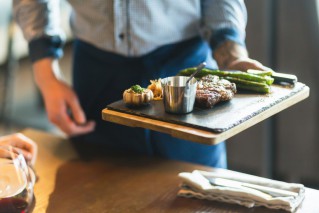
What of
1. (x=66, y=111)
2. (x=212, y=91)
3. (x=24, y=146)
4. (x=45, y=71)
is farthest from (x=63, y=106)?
(x=212, y=91)

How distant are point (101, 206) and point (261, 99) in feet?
1.42

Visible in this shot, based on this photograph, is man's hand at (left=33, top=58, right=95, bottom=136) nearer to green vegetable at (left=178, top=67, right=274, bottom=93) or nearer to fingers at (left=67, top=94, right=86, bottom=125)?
fingers at (left=67, top=94, right=86, bottom=125)

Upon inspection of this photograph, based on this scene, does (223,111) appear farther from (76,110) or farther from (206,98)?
(76,110)

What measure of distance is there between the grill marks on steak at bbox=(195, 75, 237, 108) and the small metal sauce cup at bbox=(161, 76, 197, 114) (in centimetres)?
2

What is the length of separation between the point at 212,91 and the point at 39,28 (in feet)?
2.57

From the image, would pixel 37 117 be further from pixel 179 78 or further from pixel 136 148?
pixel 179 78

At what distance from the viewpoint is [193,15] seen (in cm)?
162

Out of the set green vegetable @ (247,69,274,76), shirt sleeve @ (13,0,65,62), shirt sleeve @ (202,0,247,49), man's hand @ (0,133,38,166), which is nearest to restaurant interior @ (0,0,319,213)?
shirt sleeve @ (202,0,247,49)

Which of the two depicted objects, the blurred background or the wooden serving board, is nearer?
the wooden serving board

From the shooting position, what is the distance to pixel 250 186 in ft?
4.20

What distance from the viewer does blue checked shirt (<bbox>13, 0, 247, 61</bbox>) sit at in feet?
5.16

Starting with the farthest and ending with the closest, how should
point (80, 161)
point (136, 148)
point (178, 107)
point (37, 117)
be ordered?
1. point (37, 117)
2. point (136, 148)
3. point (80, 161)
4. point (178, 107)

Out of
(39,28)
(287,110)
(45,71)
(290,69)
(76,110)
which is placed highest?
(39,28)

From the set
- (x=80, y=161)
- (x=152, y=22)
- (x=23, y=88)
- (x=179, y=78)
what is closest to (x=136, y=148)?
(x=80, y=161)
